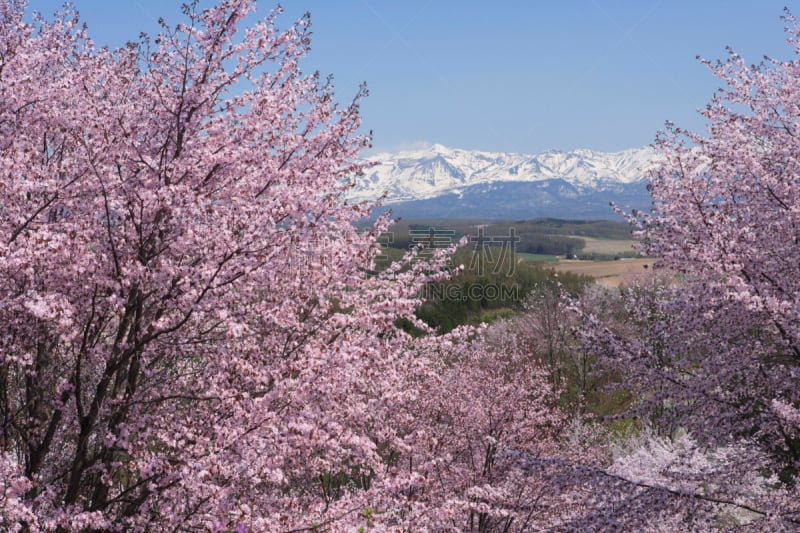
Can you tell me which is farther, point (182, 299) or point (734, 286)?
point (734, 286)

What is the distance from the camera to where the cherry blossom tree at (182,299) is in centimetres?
574

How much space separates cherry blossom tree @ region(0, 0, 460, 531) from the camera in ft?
18.8

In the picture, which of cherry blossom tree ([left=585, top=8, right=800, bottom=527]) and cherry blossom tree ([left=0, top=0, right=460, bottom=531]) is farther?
cherry blossom tree ([left=585, top=8, right=800, bottom=527])

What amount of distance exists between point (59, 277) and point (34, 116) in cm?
248

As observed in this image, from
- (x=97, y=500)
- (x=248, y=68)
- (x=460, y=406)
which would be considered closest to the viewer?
(x=97, y=500)

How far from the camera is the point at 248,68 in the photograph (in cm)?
763

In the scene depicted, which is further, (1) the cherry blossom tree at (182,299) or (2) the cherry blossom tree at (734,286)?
(2) the cherry blossom tree at (734,286)

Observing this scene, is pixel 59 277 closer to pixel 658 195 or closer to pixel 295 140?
pixel 295 140

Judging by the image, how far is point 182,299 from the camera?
5.96 meters

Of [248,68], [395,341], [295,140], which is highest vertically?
[248,68]

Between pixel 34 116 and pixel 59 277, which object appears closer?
pixel 59 277

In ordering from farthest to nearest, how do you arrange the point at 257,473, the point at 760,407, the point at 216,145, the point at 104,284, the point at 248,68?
1. the point at 760,407
2. the point at 248,68
3. the point at 216,145
4. the point at 104,284
5. the point at 257,473

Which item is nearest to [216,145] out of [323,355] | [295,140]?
[295,140]

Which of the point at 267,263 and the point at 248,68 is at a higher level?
the point at 248,68
